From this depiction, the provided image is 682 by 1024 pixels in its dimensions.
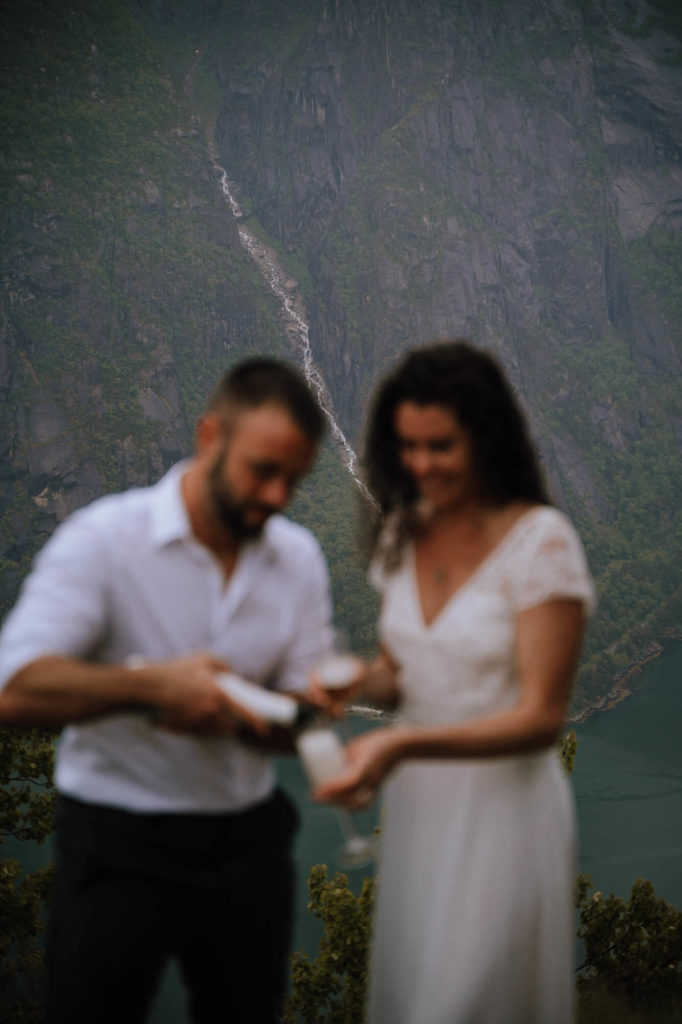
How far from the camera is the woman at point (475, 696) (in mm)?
2699

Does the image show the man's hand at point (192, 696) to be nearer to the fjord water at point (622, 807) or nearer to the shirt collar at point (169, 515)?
the shirt collar at point (169, 515)

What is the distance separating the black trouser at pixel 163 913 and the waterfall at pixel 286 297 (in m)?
125

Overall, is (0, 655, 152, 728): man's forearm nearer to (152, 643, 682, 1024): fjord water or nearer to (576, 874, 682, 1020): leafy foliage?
(576, 874, 682, 1020): leafy foliage

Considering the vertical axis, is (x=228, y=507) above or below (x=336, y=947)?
above

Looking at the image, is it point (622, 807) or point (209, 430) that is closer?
point (209, 430)

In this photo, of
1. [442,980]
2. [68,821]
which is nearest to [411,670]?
[442,980]

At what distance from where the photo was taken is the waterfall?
133500 mm

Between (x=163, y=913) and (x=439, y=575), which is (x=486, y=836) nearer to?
(x=439, y=575)

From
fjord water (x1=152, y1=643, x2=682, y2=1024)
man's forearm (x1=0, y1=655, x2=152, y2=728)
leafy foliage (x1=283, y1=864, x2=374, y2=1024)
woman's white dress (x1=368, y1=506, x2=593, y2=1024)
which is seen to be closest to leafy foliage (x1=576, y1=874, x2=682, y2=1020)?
leafy foliage (x1=283, y1=864, x2=374, y2=1024)

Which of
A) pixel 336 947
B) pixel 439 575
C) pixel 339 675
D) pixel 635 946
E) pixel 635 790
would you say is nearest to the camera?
pixel 339 675

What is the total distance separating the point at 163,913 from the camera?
7.49 ft

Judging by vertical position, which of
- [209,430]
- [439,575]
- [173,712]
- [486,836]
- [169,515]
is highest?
[209,430]

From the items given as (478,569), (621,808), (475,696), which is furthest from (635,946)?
(621,808)

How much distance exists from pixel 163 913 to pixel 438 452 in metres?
1.48
